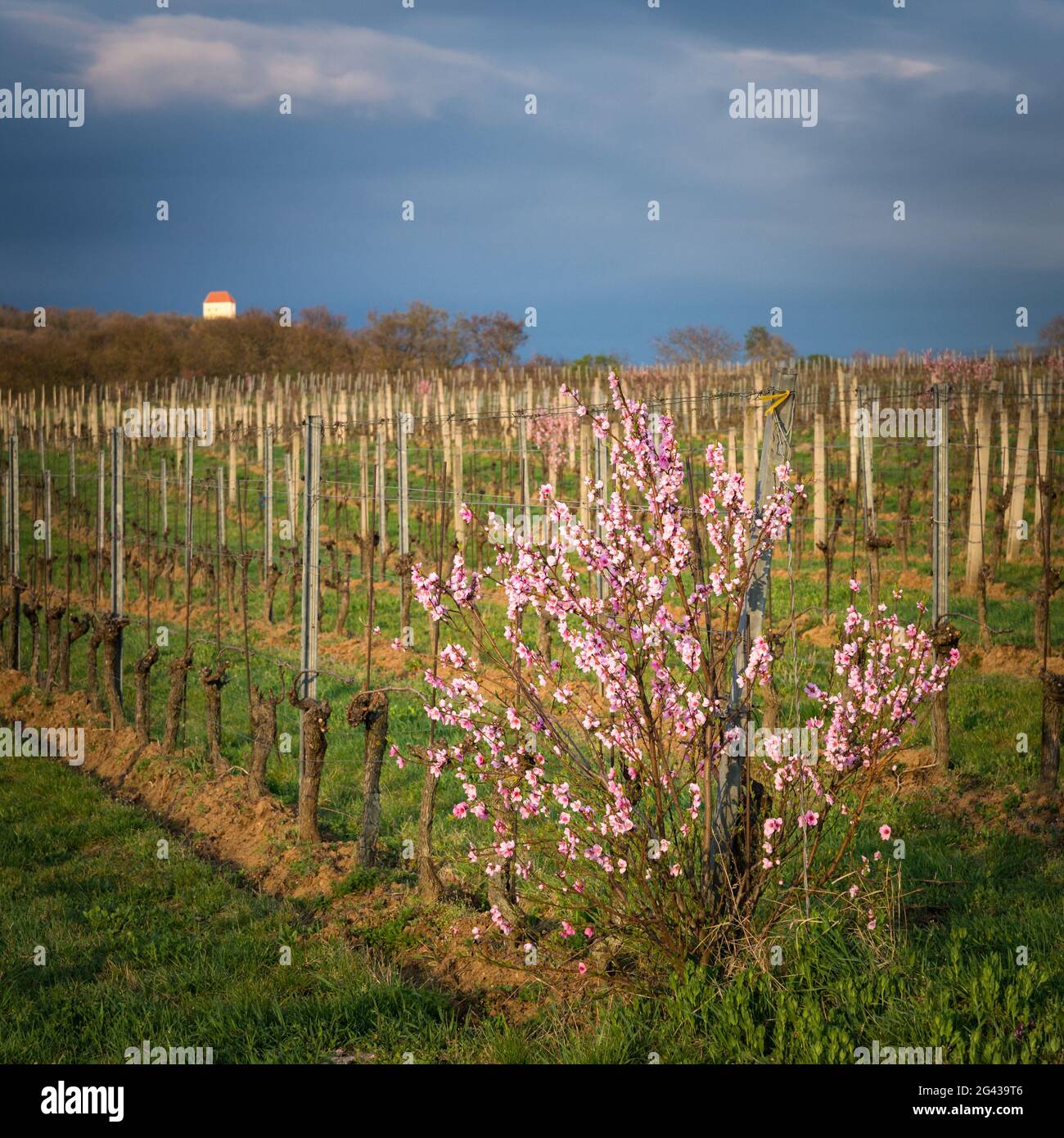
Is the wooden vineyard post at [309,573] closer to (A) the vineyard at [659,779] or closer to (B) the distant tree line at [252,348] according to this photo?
(A) the vineyard at [659,779]

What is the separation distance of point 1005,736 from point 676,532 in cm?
479

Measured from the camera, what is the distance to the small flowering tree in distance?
3.93 metres

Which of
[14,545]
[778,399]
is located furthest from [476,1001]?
[14,545]

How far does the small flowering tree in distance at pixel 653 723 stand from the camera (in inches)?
155

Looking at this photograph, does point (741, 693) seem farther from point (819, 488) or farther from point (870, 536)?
point (819, 488)

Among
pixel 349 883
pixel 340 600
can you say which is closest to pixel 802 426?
pixel 340 600

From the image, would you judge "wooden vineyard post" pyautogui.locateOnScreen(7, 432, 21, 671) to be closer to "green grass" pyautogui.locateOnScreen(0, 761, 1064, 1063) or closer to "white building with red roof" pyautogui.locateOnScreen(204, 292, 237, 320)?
"green grass" pyautogui.locateOnScreen(0, 761, 1064, 1063)

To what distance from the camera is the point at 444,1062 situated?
12.4 ft

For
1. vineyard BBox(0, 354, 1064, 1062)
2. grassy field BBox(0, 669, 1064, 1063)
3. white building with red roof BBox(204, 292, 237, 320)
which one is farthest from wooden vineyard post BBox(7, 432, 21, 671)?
white building with red roof BBox(204, 292, 237, 320)

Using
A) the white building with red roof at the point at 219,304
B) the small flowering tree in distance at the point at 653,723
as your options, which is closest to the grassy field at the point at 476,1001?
the small flowering tree in distance at the point at 653,723

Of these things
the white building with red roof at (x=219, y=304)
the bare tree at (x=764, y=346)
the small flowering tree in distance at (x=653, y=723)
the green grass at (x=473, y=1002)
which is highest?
the white building with red roof at (x=219, y=304)

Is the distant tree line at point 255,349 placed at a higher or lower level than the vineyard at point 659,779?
higher

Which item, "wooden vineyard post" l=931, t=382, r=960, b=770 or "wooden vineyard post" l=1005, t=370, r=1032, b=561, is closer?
"wooden vineyard post" l=931, t=382, r=960, b=770

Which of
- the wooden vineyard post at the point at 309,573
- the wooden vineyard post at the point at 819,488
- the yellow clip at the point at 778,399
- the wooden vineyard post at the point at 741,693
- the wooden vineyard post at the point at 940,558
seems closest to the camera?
the wooden vineyard post at the point at 741,693
